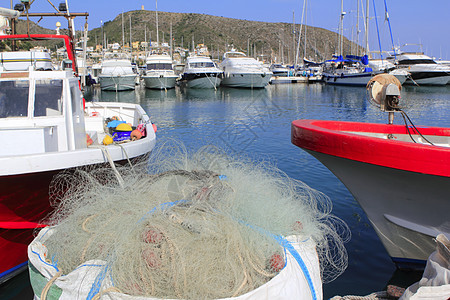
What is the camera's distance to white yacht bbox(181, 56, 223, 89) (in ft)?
154

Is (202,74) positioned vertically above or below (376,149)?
above

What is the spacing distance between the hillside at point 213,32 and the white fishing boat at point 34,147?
380 ft

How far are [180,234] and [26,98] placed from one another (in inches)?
149

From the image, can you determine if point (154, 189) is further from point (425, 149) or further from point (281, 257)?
point (425, 149)

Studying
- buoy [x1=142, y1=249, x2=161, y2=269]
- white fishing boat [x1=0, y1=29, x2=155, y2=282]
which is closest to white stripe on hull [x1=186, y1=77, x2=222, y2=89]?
white fishing boat [x1=0, y1=29, x2=155, y2=282]

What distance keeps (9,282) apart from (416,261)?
5535 mm

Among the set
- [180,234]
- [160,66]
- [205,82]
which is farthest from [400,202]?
[160,66]

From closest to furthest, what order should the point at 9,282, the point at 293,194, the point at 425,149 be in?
1. the point at 425,149
2. the point at 293,194
3. the point at 9,282

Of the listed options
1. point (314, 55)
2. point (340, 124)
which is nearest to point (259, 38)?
point (314, 55)

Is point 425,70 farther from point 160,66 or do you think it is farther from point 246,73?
point 160,66

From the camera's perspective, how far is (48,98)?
5953 millimetres

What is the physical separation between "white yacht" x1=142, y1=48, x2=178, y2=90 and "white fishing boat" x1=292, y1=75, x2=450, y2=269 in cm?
4188

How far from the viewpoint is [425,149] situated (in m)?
4.11

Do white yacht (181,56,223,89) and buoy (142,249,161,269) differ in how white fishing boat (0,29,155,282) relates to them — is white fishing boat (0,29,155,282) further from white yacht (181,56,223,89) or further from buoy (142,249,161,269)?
white yacht (181,56,223,89)
